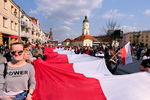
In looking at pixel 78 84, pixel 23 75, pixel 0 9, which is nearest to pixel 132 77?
pixel 78 84

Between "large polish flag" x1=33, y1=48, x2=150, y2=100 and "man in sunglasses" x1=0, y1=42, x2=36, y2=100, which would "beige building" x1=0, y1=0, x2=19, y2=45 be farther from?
"man in sunglasses" x1=0, y1=42, x2=36, y2=100

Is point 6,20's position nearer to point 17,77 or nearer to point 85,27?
point 17,77

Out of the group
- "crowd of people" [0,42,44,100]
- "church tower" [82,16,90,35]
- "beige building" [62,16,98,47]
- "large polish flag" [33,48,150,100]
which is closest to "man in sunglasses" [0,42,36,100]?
"crowd of people" [0,42,44,100]

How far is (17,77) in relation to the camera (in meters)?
1.83

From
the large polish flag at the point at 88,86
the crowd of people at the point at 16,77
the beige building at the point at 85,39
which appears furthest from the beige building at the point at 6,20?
the beige building at the point at 85,39

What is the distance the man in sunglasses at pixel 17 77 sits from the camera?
5.87ft

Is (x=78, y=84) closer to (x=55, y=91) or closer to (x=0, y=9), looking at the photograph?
(x=55, y=91)

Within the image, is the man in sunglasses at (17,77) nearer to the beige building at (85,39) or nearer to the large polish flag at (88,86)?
the large polish flag at (88,86)

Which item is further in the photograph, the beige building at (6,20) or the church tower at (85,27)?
the church tower at (85,27)

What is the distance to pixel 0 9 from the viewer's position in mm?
19281

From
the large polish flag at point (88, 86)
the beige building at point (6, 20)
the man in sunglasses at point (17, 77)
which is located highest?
the beige building at point (6, 20)

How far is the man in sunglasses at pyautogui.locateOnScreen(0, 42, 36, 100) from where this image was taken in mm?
1788

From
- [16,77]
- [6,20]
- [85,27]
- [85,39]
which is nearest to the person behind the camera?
[16,77]

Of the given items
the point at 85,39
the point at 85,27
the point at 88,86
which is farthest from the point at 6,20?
the point at 85,27
